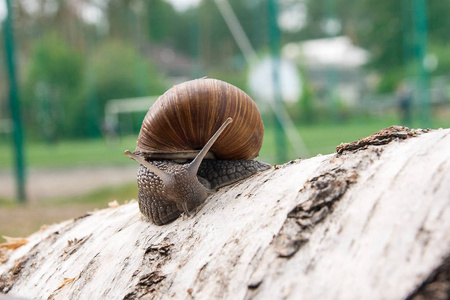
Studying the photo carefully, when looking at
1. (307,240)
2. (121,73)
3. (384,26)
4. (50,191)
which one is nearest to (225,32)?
(121,73)

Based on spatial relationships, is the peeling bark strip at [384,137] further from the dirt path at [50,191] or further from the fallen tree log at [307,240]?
the dirt path at [50,191]

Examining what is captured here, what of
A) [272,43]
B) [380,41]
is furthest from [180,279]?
[380,41]

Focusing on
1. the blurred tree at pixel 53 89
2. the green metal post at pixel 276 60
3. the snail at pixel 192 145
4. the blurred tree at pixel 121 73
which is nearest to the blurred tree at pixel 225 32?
the blurred tree at pixel 121 73

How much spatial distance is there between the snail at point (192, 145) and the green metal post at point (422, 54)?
911 cm

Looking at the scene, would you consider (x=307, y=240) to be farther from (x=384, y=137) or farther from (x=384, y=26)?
(x=384, y=26)

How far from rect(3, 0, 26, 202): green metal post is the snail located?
632cm

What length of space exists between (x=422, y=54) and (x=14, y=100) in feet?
26.7

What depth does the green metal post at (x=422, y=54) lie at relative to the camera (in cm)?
993

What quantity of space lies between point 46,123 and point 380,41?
14.7 meters

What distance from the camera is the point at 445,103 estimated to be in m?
12.2

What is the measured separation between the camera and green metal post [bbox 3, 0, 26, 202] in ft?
24.3

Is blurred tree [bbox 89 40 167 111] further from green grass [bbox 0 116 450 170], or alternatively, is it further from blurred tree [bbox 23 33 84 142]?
green grass [bbox 0 116 450 170]

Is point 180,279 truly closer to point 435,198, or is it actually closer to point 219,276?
point 219,276

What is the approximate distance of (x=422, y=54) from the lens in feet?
32.7
